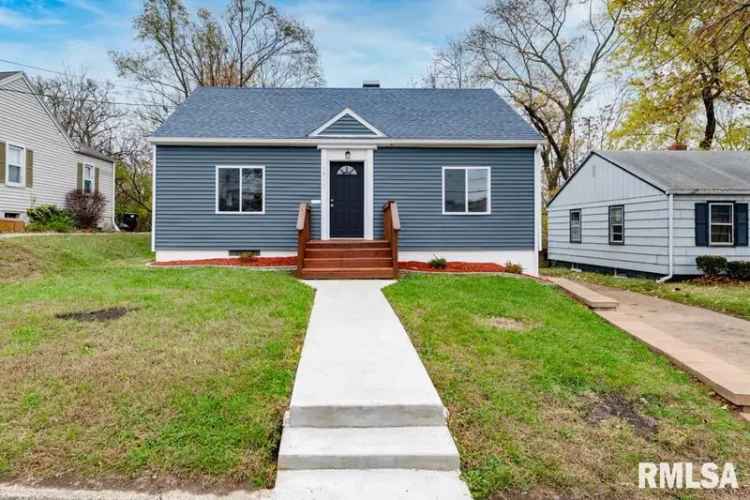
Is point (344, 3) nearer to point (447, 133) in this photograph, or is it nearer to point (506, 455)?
point (447, 133)

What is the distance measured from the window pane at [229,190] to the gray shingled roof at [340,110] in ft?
2.95

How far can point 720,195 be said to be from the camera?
11188 mm

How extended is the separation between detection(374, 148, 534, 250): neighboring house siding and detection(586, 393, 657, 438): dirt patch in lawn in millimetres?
7248

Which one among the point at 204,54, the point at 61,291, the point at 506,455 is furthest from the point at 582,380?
the point at 204,54

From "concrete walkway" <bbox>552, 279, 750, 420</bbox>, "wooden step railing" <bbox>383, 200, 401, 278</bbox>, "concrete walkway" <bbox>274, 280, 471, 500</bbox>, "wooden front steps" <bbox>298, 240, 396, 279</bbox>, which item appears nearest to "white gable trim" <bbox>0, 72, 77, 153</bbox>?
"wooden front steps" <bbox>298, 240, 396, 279</bbox>

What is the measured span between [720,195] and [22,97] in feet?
73.6

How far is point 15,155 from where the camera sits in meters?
14.5

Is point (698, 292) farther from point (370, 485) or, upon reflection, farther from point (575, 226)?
point (370, 485)

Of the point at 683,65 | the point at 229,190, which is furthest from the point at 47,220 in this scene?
the point at 683,65

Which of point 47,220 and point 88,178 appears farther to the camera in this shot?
point 88,178

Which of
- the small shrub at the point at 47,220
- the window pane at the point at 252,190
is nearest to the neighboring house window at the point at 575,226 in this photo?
the window pane at the point at 252,190

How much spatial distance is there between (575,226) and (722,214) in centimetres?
491

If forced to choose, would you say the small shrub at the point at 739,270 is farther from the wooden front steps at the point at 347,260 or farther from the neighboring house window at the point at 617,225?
the wooden front steps at the point at 347,260

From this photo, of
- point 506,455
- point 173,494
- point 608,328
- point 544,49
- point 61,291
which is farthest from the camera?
point 544,49
